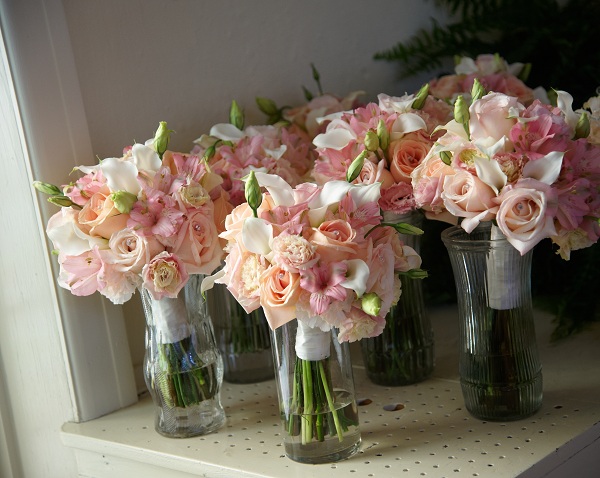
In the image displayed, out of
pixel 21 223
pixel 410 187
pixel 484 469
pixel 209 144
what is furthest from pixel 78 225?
pixel 484 469

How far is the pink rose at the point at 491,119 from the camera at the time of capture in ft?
3.33

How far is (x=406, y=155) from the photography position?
1173 mm

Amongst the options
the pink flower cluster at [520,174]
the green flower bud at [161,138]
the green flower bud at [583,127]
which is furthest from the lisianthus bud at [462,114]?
the green flower bud at [161,138]

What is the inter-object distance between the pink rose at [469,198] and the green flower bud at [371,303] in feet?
0.49

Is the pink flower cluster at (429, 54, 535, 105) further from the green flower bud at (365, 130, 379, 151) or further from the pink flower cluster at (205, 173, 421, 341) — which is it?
the pink flower cluster at (205, 173, 421, 341)

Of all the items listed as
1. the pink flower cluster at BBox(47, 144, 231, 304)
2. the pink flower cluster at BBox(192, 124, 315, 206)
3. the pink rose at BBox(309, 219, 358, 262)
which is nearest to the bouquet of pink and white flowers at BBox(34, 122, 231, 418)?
the pink flower cluster at BBox(47, 144, 231, 304)

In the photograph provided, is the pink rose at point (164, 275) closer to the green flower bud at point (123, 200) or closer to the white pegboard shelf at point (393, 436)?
the green flower bud at point (123, 200)

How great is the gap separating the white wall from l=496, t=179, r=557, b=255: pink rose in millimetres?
595

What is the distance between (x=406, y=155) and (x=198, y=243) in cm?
30

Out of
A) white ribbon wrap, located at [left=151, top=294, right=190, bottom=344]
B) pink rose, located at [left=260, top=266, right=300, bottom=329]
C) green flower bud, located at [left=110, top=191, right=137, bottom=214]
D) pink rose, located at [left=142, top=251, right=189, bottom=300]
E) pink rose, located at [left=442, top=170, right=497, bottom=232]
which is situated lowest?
white ribbon wrap, located at [left=151, top=294, right=190, bottom=344]

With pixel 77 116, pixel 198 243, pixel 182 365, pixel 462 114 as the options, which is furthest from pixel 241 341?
pixel 462 114

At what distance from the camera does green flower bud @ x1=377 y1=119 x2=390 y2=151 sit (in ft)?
3.82

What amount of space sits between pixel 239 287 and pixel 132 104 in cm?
47

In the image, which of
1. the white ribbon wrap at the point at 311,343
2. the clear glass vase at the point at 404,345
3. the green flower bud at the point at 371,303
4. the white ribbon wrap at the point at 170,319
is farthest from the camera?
the clear glass vase at the point at 404,345
